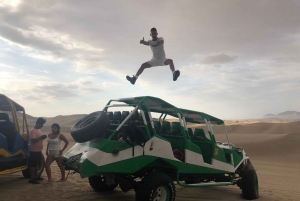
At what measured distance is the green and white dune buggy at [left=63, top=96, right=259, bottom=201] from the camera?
212 inches

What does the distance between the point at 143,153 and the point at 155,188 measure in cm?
69

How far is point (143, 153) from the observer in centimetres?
566

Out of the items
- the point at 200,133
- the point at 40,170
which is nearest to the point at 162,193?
the point at 200,133

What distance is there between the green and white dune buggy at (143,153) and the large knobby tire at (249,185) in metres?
0.58

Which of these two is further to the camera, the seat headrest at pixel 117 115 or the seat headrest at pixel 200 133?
the seat headrest at pixel 200 133

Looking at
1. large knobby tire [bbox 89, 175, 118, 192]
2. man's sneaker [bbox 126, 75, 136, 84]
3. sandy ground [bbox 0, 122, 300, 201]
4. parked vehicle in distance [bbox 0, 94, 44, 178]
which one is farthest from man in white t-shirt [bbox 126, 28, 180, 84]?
parked vehicle in distance [bbox 0, 94, 44, 178]

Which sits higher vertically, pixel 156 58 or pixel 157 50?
pixel 157 50

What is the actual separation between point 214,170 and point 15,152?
5.21 meters

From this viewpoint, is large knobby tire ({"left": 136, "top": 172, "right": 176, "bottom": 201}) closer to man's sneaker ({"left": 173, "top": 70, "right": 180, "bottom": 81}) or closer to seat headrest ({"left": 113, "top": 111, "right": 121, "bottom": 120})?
seat headrest ({"left": 113, "top": 111, "right": 121, "bottom": 120})

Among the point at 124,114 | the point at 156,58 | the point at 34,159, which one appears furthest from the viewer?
the point at 34,159

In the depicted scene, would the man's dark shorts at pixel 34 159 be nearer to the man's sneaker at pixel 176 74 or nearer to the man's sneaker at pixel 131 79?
the man's sneaker at pixel 131 79

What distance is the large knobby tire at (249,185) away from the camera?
7.73 m

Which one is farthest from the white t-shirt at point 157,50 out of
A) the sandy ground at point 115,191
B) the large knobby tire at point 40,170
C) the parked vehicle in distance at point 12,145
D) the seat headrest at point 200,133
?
the large knobby tire at point 40,170

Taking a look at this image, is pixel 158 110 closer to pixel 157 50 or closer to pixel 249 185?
pixel 157 50
